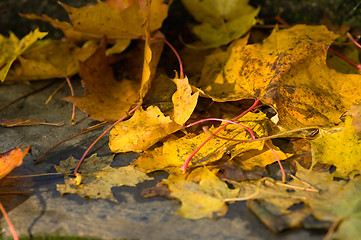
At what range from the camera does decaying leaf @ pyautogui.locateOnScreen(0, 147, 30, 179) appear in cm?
91

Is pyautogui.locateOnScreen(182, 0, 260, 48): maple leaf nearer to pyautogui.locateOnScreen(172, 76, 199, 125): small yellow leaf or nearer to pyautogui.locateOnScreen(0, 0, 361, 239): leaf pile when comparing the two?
pyautogui.locateOnScreen(0, 0, 361, 239): leaf pile

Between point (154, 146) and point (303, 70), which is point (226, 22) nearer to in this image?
point (303, 70)

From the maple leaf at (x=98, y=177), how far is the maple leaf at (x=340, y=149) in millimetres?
438

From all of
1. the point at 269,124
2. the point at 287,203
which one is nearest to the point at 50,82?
the point at 269,124

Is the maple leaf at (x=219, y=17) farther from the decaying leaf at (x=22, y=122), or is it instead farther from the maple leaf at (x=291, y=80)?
the decaying leaf at (x=22, y=122)

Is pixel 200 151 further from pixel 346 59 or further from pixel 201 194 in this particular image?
pixel 346 59

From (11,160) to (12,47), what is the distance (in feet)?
2.32

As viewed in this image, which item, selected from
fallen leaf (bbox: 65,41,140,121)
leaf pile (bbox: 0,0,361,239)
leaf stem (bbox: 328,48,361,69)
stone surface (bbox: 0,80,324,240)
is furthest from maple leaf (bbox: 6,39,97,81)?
leaf stem (bbox: 328,48,361,69)

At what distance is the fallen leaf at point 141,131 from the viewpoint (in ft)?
3.54

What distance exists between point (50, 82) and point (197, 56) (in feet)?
1.97

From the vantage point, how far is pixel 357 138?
1007 millimetres

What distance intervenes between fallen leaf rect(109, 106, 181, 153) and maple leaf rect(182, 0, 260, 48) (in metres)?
0.54

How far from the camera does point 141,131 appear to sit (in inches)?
42.9

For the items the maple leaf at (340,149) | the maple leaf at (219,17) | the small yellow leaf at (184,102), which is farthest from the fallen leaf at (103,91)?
the maple leaf at (340,149)
